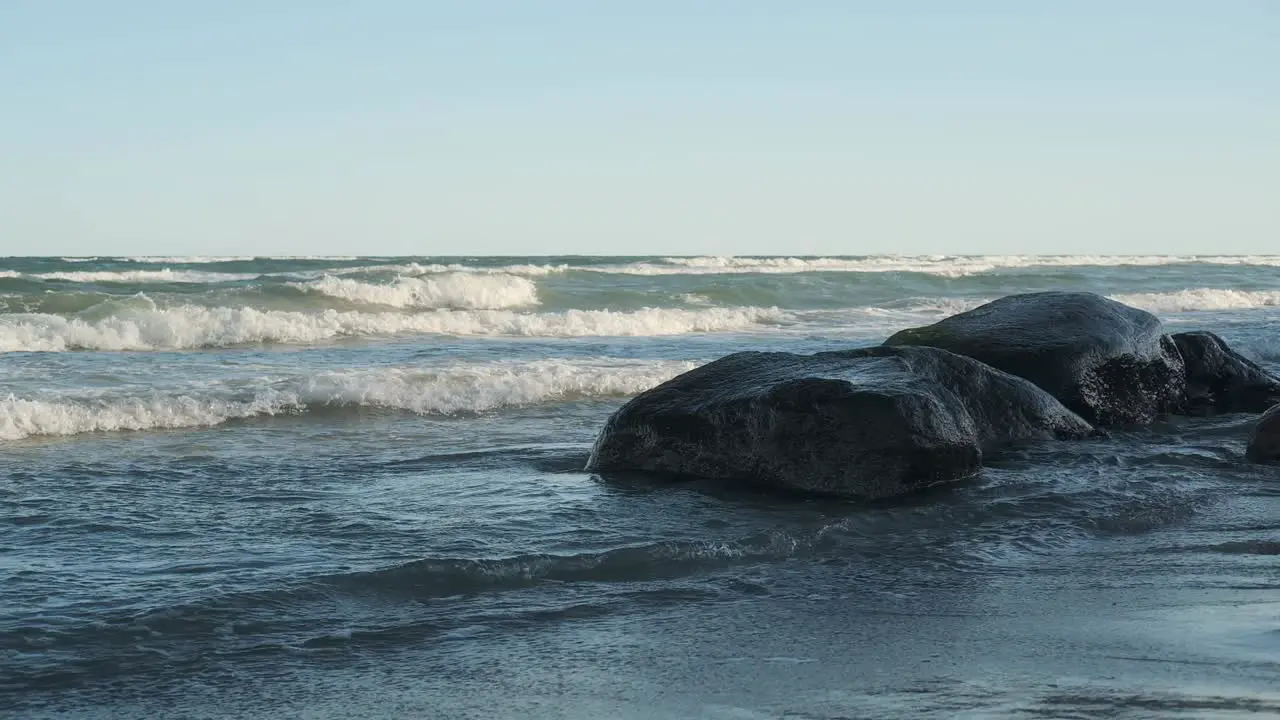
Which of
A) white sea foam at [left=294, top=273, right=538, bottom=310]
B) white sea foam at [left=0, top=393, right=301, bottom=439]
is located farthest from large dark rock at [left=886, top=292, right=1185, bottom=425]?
white sea foam at [left=294, top=273, right=538, bottom=310]

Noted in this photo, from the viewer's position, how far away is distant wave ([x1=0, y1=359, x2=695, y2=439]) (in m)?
8.87

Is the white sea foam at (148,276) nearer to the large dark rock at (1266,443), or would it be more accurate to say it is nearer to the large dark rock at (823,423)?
the large dark rock at (823,423)

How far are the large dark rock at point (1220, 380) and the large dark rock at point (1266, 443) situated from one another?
80.9 inches

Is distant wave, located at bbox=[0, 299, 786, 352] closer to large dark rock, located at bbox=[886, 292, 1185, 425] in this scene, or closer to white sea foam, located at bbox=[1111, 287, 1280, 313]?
white sea foam, located at bbox=[1111, 287, 1280, 313]

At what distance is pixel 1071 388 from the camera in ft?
27.9

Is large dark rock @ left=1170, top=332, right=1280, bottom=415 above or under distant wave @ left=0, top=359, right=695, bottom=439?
above

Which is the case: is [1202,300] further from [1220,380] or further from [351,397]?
[351,397]

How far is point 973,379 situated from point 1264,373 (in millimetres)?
→ 3635

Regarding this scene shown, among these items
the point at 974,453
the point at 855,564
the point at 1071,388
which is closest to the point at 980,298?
the point at 1071,388

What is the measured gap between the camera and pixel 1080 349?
8.65 metres

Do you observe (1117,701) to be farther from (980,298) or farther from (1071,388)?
(980,298)

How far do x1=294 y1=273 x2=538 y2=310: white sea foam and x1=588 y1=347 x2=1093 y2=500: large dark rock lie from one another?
1659 centimetres

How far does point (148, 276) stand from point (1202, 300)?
78.0 feet

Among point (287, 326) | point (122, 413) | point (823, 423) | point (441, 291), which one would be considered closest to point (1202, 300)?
point (441, 291)
